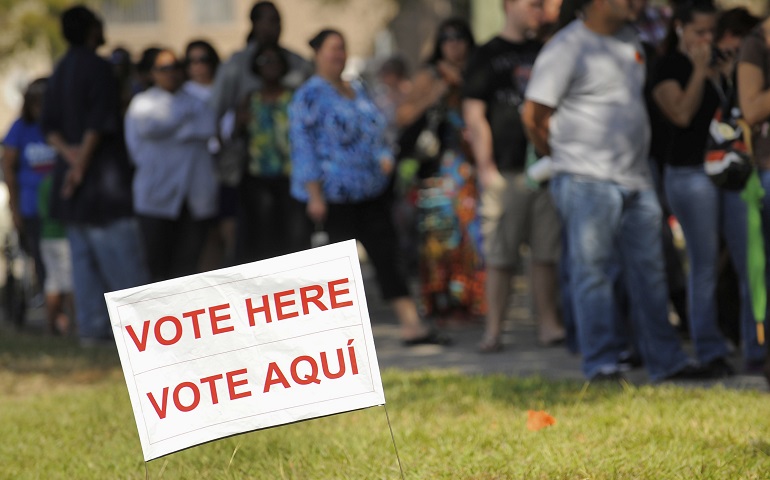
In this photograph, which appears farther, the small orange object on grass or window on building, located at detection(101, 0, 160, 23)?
window on building, located at detection(101, 0, 160, 23)

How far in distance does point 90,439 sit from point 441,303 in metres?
5.14

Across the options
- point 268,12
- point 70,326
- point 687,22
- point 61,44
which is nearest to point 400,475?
point 687,22

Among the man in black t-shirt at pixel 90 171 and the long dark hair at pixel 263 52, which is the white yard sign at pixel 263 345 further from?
the man in black t-shirt at pixel 90 171

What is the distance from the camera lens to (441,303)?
11852 mm

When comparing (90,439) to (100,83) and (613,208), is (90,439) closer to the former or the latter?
(613,208)

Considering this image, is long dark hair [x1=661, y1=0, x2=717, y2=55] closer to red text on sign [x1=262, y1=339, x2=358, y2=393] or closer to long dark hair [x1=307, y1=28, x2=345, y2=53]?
long dark hair [x1=307, y1=28, x2=345, y2=53]

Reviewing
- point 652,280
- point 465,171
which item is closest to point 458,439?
point 652,280

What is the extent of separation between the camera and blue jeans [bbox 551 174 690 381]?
7992 mm

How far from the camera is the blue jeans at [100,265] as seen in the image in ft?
37.4

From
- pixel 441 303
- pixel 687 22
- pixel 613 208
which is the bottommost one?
pixel 441 303

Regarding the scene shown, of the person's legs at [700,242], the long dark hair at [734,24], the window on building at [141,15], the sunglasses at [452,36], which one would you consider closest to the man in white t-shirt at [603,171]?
the person's legs at [700,242]

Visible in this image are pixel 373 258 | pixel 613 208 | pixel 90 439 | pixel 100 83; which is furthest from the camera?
pixel 100 83

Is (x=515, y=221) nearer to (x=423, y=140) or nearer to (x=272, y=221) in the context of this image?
(x=272, y=221)

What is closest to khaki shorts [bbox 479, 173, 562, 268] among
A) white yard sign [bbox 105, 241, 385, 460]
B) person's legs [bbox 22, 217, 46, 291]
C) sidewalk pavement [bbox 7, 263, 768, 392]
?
sidewalk pavement [bbox 7, 263, 768, 392]
